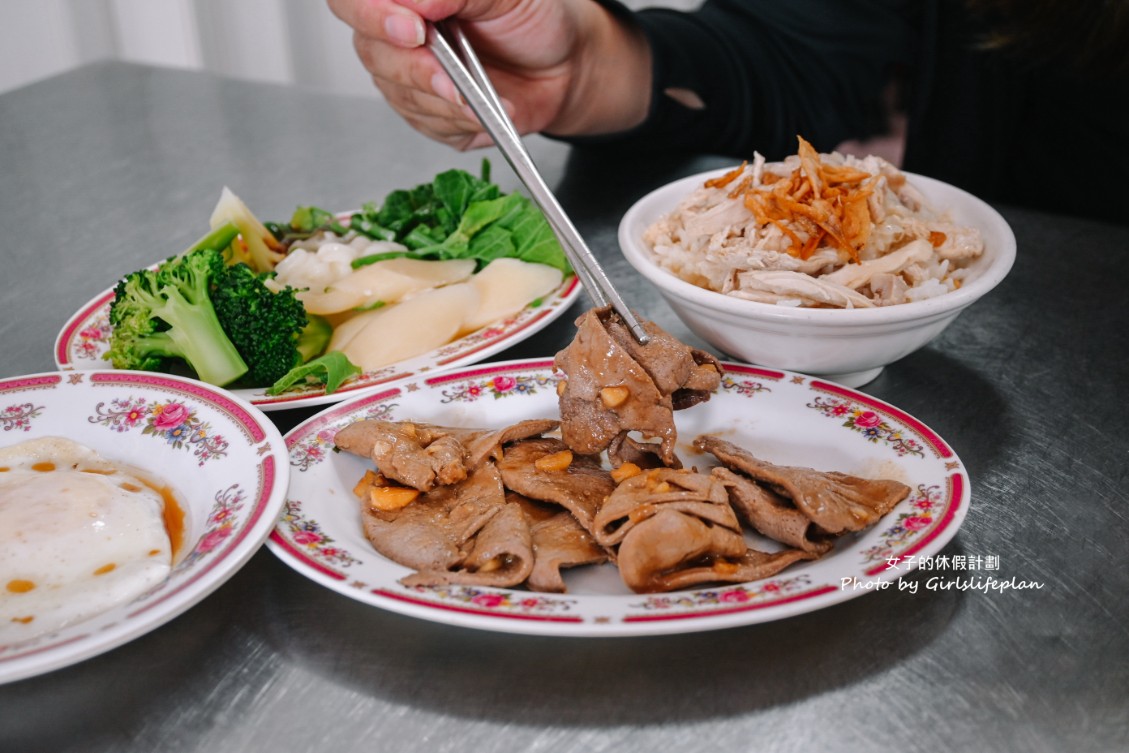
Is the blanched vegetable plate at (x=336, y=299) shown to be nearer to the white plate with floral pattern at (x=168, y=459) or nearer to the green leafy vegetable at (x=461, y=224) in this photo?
the green leafy vegetable at (x=461, y=224)

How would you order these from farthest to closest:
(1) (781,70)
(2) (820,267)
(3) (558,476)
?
(1) (781,70), (2) (820,267), (3) (558,476)

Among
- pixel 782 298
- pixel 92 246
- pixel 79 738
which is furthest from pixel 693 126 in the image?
pixel 79 738

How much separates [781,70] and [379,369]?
2.36m

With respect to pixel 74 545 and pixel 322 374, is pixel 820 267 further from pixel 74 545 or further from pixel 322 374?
pixel 74 545

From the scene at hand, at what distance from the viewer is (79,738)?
1.36 metres

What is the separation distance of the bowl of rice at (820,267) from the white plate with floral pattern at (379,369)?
0.28 m

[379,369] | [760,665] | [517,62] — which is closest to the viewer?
[760,665]

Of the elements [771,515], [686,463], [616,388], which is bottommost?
[686,463]

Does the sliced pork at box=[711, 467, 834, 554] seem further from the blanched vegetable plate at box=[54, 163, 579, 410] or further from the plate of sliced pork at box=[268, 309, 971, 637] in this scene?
the blanched vegetable plate at box=[54, 163, 579, 410]

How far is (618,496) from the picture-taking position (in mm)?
1621

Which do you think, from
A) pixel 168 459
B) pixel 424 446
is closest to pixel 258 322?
pixel 168 459

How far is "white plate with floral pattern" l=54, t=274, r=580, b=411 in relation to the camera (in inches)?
82.4

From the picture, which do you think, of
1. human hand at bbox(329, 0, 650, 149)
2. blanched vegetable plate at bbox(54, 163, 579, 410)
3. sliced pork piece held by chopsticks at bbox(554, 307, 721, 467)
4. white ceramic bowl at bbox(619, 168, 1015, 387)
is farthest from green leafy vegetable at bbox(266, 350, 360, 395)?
human hand at bbox(329, 0, 650, 149)

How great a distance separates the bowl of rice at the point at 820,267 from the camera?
6.59ft
